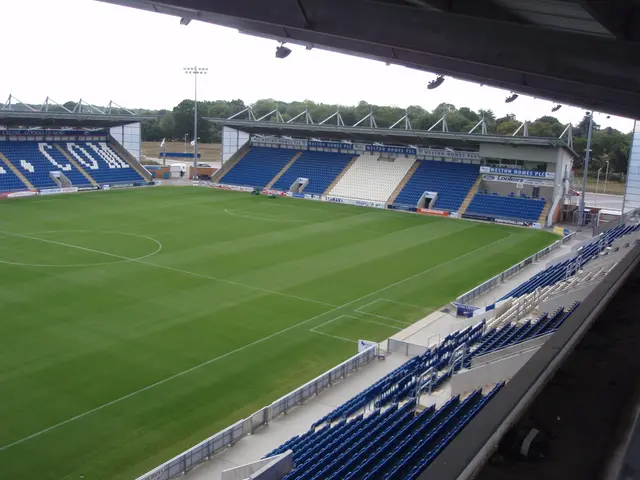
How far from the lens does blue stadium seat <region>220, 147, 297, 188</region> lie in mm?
56906

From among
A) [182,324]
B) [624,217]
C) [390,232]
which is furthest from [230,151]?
[182,324]

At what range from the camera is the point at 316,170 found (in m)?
55.9

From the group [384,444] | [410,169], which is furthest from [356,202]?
[384,444]

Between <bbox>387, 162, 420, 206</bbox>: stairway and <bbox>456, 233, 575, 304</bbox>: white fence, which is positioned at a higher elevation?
<bbox>387, 162, 420, 206</bbox>: stairway

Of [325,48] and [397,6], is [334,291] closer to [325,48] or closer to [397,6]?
[325,48]

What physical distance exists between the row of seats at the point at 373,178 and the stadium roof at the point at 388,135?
1.80 m

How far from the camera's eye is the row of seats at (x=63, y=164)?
1898 inches

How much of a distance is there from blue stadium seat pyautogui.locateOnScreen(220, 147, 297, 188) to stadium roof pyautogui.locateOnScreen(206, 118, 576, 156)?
187cm

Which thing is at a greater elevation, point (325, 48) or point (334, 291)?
point (325, 48)

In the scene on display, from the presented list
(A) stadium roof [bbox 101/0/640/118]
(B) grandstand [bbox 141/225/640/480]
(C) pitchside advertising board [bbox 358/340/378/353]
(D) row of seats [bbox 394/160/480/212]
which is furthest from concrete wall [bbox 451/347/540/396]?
(D) row of seats [bbox 394/160/480/212]

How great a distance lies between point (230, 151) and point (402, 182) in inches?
761

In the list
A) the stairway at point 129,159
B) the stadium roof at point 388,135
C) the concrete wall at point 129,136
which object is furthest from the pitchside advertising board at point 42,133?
the stadium roof at point 388,135

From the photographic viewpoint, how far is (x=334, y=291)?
24531mm

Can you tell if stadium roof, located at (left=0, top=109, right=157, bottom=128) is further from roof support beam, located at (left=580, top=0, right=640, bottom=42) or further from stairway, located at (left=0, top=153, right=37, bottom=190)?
roof support beam, located at (left=580, top=0, right=640, bottom=42)
